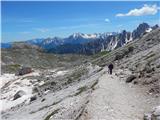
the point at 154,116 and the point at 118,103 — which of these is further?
the point at 118,103

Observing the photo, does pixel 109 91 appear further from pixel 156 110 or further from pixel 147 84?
pixel 156 110

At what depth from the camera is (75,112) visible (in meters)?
31.0

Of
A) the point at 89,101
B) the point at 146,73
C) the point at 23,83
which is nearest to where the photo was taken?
the point at 89,101

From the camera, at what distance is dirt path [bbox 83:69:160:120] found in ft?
94.0

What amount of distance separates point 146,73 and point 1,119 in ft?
80.6

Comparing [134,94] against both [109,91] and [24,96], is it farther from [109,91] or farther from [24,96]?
[24,96]

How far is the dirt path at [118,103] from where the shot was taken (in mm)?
28656

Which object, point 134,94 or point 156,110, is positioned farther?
point 134,94

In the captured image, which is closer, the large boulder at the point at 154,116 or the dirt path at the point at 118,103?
the large boulder at the point at 154,116

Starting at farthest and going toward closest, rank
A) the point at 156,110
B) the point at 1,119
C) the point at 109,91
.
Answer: the point at 1,119 < the point at 109,91 < the point at 156,110

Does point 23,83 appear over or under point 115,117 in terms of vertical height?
under

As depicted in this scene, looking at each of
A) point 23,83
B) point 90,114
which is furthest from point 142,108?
point 23,83

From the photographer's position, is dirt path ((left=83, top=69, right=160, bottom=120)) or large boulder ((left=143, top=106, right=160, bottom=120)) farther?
dirt path ((left=83, top=69, right=160, bottom=120))

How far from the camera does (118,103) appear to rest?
32.8 m
